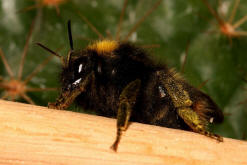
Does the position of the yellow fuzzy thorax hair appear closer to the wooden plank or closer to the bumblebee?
the bumblebee

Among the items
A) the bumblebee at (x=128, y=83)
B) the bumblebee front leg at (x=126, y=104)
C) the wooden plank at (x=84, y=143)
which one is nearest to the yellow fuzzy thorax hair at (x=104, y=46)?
the bumblebee at (x=128, y=83)

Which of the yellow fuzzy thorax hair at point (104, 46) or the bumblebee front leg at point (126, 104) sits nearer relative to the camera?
the bumblebee front leg at point (126, 104)

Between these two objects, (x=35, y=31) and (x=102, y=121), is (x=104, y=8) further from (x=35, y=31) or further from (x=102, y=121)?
(x=102, y=121)

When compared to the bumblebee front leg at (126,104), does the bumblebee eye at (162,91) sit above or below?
above

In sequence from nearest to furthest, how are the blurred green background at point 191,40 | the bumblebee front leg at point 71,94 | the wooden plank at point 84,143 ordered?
the wooden plank at point 84,143 < the bumblebee front leg at point 71,94 < the blurred green background at point 191,40

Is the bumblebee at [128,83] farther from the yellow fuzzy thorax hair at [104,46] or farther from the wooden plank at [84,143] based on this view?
the wooden plank at [84,143]

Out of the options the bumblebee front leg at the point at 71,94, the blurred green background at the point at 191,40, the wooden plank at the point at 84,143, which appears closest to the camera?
the wooden plank at the point at 84,143

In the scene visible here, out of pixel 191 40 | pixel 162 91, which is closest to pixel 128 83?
pixel 162 91

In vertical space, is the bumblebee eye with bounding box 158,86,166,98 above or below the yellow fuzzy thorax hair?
below

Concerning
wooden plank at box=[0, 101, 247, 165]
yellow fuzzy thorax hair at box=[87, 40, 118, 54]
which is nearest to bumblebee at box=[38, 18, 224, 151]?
yellow fuzzy thorax hair at box=[87, 40, 118, 54]
